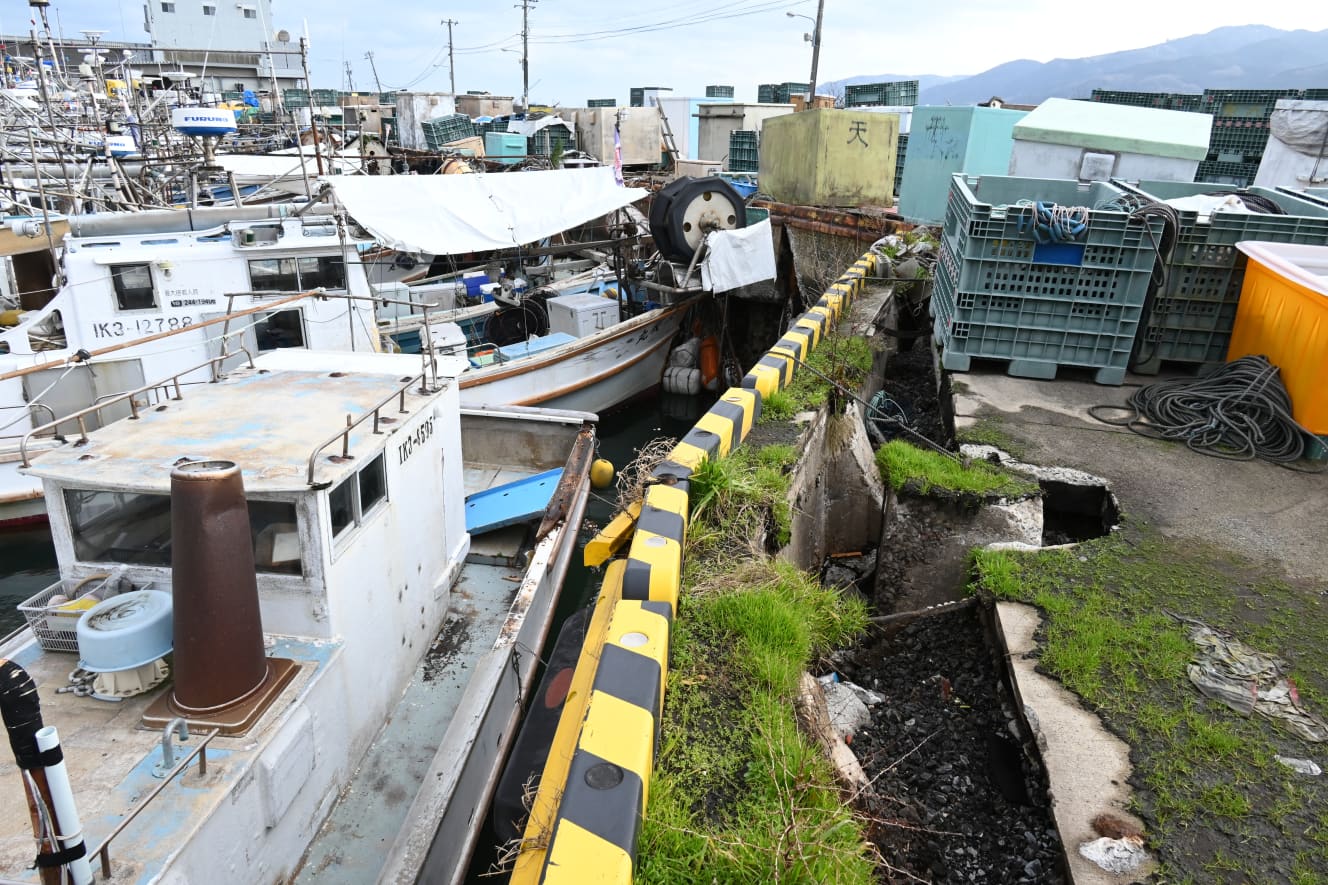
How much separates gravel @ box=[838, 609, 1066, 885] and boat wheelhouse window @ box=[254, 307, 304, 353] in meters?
7.65

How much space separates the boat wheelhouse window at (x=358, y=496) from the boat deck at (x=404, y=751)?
152 cm

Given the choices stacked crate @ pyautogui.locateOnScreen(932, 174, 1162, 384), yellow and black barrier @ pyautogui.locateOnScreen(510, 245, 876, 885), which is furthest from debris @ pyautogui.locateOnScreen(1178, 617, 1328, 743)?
stacked crate @ pyautogui.locateOnScreen(932, 174, 1162, 384)

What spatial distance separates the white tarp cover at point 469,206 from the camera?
10000mm

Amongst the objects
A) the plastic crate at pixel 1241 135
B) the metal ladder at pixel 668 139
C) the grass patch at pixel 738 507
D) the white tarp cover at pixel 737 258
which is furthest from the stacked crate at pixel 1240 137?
the grass patch at pixel 738 507

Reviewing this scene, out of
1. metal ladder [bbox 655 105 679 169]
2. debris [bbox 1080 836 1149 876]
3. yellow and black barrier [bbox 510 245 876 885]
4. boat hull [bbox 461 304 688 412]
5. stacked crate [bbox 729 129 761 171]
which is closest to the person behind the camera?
yellow and black barrier [bbox 510 245 876 885]

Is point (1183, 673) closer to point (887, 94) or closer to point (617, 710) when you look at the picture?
point (617, 710)

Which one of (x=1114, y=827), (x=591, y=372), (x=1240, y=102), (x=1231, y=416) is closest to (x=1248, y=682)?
(x=1114, y=827)

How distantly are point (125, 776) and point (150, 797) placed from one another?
83cm

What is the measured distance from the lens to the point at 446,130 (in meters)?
31.3

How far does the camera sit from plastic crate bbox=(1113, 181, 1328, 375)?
6398 millimetres

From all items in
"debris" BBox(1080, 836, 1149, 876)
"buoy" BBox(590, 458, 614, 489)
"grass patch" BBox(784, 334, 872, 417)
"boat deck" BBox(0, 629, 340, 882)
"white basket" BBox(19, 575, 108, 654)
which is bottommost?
"buoy" BBox(590, 458, 614, 489)

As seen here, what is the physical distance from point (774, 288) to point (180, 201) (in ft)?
42.9

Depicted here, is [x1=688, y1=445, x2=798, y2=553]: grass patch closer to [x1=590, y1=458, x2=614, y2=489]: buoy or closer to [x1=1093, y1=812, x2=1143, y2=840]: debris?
[x1=1093, y1=812, x2=1143, y2=840]: debris

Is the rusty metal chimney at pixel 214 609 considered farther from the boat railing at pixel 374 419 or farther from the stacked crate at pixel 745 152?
the stacked crate at pixel 745 152
